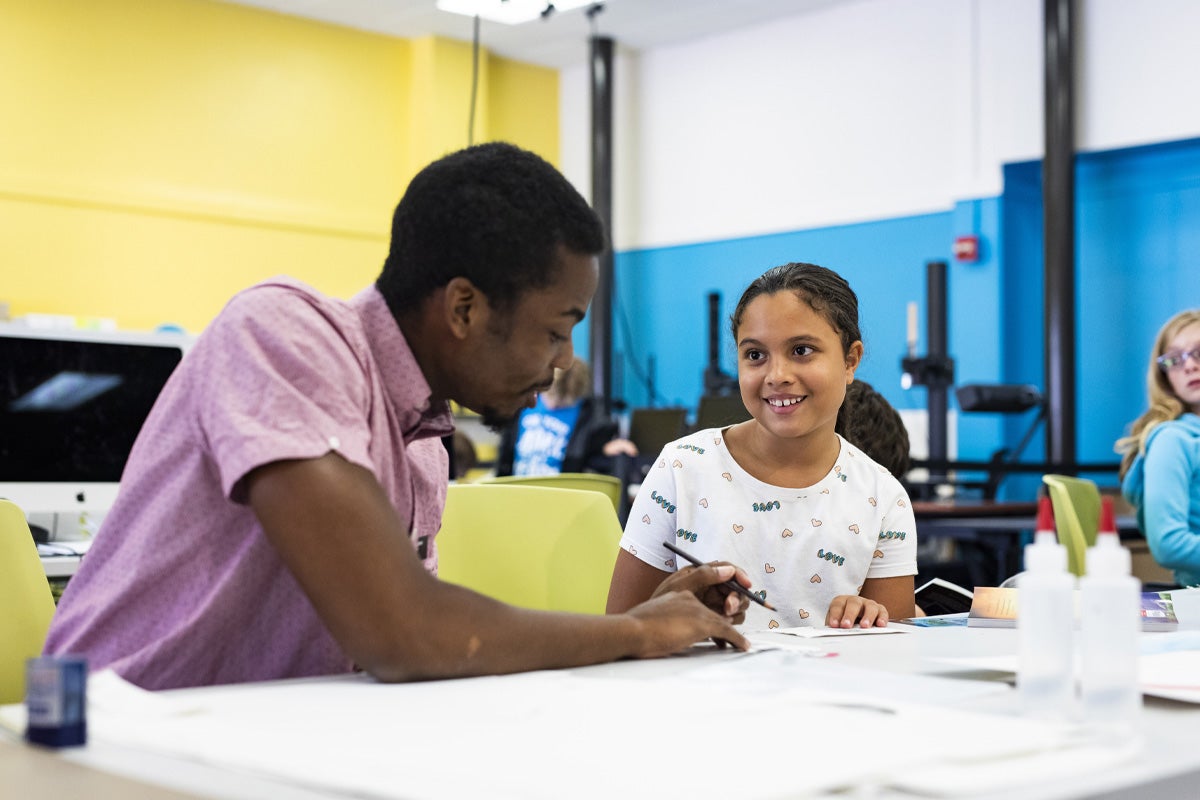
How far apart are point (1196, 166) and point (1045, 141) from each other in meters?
0.72

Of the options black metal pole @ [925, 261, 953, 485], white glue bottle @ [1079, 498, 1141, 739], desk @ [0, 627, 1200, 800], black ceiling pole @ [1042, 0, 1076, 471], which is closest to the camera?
desk @ [0, 627, 1200, 800]

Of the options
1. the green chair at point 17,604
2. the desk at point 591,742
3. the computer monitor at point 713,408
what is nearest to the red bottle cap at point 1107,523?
the desk at point 591,742

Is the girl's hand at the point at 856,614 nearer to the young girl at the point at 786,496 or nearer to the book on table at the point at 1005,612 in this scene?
the book on table at the point at 1005,612

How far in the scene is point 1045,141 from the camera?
21.3 ft

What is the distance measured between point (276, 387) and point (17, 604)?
0.65m

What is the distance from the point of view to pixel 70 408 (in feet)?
10.3

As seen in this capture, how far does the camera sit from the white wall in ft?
21.1

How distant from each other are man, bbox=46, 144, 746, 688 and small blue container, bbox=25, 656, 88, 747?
255 millimetres

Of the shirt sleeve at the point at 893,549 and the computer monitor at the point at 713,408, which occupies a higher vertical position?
the computer monitor at the point at 713,408

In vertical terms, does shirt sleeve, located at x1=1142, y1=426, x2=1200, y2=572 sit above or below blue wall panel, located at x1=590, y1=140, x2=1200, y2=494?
below

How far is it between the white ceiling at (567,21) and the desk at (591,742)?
677cm

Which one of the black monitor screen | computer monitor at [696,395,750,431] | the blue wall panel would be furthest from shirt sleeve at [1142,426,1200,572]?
the blue wall panel

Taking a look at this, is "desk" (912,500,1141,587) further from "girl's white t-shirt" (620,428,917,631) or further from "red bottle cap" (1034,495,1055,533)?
"red bottle cap" (1034,495,1055,533)

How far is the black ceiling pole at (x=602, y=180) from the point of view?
8320 mm
